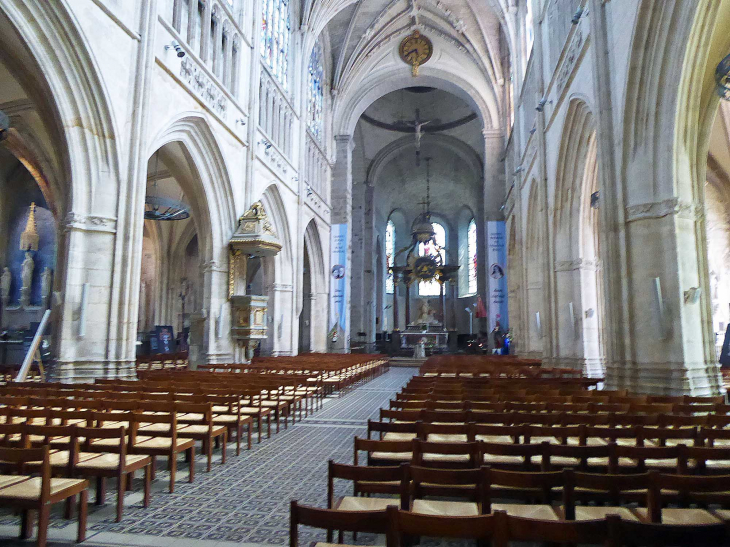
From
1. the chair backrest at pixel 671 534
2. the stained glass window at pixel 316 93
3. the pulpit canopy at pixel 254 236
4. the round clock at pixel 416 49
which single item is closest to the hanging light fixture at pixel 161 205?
the pulpit canopy at pixel 254 236

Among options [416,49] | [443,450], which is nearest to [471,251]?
[416,49]

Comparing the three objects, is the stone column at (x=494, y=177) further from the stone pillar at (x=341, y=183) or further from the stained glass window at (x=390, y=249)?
the stained glass window at (x=390, y=249)

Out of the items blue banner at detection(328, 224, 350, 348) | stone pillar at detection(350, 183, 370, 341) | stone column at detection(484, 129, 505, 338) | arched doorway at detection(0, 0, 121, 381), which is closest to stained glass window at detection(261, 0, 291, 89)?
blue banner at detection(328, 224, 350, 348)

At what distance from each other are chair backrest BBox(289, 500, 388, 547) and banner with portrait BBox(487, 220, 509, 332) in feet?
68.8

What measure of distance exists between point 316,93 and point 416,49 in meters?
5.89

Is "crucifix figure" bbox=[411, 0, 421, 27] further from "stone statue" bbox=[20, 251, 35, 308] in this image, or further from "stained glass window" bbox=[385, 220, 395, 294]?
"stone statue" bbox=[20, 251, 35, 308]

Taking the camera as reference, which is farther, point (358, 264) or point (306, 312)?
point (358, 264)

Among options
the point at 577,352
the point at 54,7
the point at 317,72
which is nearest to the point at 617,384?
the point at 577,352

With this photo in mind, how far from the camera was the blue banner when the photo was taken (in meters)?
24.7

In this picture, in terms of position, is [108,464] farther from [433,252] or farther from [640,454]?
[433,252]

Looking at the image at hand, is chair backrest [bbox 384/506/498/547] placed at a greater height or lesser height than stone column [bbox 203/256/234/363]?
lesser

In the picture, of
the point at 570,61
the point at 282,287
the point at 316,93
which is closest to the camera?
the point at 570,61

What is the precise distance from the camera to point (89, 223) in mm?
9305

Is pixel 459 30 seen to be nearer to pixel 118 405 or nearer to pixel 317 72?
pixel 317 72
